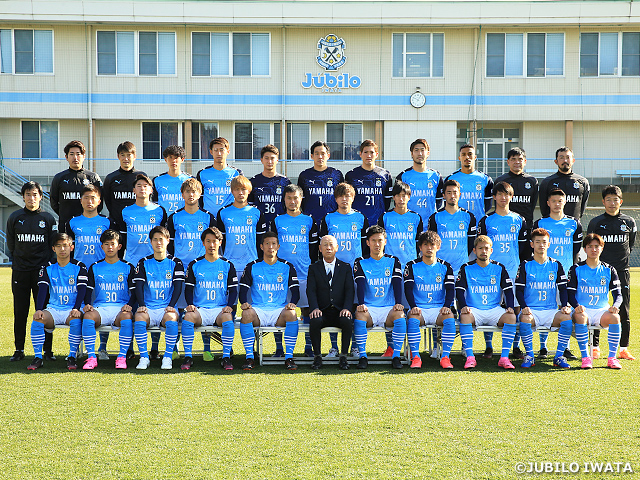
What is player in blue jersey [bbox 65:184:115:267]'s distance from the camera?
6938mm

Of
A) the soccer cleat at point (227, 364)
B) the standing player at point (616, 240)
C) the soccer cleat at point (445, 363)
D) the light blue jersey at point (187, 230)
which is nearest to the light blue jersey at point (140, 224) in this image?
the light blue jersey at point (187, 230)

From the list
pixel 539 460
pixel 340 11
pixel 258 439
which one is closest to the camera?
pixel 539 460

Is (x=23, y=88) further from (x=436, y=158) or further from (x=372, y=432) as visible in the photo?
(x=372, y=432)

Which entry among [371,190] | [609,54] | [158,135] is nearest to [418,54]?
[609,54]

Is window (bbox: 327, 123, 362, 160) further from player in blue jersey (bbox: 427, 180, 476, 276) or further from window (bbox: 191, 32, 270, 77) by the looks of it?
player in blue jersey (bbox: 427, 180, 476, 276)

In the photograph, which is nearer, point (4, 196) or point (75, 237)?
point (75, 237)

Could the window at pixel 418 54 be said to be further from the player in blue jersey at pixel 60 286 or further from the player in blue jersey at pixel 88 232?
the player in blue jersey at pixel 60 286

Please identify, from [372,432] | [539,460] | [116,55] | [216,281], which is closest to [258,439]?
[372,432]

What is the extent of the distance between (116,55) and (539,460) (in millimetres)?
20949

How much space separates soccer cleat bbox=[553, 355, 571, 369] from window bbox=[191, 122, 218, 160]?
56.4 ft

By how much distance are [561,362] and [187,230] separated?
4.15 metres

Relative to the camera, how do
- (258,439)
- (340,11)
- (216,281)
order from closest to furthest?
(258,439), (216,281), (340,11)

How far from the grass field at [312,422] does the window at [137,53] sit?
1708 cm

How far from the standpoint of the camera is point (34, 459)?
3.75 m
